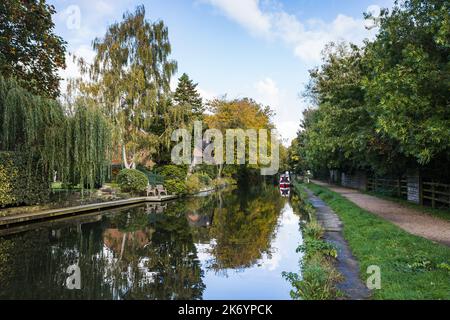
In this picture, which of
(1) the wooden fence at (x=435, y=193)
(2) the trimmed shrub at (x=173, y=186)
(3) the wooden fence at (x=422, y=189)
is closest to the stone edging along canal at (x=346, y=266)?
(1) the wooden fence at (x=435, y=193)

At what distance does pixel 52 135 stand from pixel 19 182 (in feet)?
7.36

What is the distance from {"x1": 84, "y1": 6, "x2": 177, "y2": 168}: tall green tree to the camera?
22.5 m

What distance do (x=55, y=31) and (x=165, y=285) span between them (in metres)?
15.5

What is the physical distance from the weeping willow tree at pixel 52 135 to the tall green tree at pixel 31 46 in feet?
7.42

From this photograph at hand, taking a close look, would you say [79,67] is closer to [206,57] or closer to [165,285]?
[206,57]

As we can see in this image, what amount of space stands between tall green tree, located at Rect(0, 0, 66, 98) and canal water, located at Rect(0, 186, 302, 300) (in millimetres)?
7192

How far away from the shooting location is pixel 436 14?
840cm

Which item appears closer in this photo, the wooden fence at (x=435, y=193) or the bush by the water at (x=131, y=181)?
the wooden fence at (x=435, y=193)

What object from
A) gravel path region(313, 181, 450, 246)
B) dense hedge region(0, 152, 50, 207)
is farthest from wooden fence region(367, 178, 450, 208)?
dense hedge region(0, 152, 50, 207)

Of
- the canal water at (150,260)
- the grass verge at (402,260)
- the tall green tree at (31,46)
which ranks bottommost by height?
the canal water at (150,260)

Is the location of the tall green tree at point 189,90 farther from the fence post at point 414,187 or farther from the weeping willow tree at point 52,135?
the fence post at point 414,187

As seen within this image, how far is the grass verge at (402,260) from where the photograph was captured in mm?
4586

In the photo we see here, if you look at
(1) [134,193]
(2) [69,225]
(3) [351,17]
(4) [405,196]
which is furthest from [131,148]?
(4) [405,196]

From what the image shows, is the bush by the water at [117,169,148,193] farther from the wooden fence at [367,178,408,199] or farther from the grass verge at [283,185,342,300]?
the grass verge at [283,185,342,300]
